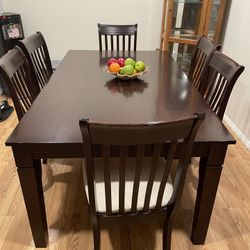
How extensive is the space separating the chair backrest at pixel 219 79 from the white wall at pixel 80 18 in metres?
2.11

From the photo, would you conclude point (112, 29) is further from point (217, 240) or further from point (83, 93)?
point (217, 240)

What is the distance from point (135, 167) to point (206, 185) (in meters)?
0.37

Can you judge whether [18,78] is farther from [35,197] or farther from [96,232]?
[96,232]

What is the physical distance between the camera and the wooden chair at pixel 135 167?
31.2 inches

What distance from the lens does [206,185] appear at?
3.90 ft

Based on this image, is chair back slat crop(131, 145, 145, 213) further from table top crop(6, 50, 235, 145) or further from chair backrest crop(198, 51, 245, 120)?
chair backrest crop(198, 51, 245, 120)

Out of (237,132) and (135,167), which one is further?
(237,132)

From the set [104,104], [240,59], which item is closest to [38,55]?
[104,104]

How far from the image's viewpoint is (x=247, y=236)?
4.94ft

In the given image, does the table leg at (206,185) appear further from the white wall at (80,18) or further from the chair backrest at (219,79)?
the white wall at (80,18)

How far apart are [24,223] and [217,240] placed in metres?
1.19

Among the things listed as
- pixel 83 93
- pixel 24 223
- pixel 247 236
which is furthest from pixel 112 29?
pixel 247 236

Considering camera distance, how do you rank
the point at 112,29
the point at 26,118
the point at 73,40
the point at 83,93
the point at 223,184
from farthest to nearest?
the point at 73,40 → the point at 112,29 → the point at 223,184 → the point at 83,93 → the point at 26,118

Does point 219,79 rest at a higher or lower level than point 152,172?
higher
